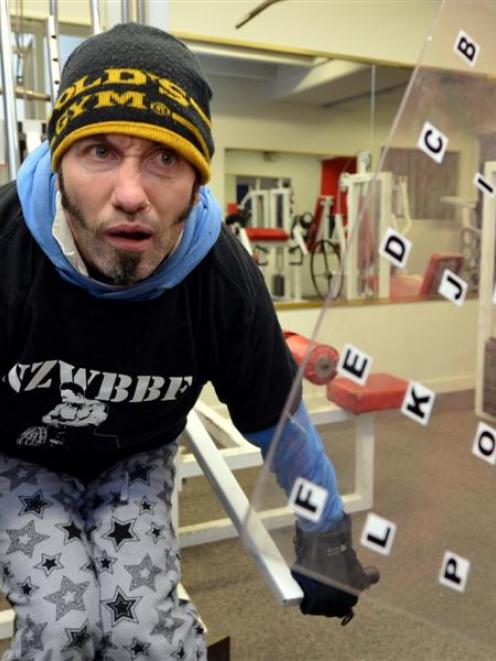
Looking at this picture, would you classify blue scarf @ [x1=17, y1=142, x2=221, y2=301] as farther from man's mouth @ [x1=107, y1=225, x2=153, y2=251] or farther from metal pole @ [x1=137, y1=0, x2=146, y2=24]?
metal pole @ [x1=137, y1=0, x2=146, y2=24]

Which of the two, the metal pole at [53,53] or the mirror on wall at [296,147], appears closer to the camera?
the metal pole at [53,53]

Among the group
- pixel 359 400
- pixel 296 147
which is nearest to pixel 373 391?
pixel 359 400

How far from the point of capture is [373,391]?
22.4 inches

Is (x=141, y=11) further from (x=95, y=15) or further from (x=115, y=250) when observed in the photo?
(x=115, y=250)

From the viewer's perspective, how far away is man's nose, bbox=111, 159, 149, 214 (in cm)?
69

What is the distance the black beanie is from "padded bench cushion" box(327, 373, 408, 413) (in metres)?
0.30

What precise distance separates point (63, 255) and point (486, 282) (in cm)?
48

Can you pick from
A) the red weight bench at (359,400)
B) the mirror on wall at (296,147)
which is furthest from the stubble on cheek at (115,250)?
the mirror on wall at (296,147)

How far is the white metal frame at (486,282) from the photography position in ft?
1.87

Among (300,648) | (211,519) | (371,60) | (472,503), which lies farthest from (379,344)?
(371,60)

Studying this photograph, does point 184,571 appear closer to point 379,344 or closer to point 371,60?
point 379,344

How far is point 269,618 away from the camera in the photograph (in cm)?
150

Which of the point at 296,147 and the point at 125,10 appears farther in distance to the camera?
the point at 296,147

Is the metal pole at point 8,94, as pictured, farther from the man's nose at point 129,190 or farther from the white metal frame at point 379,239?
the white metal frame at point 379,239
